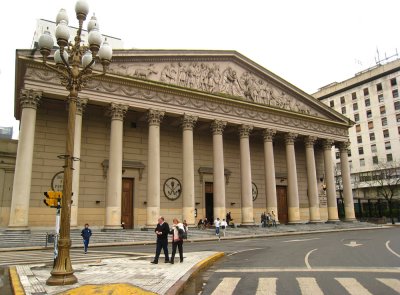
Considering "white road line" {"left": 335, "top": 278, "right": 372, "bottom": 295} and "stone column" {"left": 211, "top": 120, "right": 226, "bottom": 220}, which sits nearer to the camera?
"white road line" {"left": 335, "top": 278, "right": 372, "bottom": 295}

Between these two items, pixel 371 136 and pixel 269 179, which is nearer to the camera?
pixel 269 179

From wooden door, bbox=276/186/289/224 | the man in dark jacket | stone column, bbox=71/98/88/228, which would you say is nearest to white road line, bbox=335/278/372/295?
the man in dark jacket

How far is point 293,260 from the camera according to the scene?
44.8ft

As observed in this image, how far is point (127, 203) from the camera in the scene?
3111 centimetres

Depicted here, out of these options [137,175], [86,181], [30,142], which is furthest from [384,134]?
[30,142]

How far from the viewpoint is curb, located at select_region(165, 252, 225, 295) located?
796 cm

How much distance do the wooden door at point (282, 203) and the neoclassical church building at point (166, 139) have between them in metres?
0.17

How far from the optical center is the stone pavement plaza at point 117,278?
775cm

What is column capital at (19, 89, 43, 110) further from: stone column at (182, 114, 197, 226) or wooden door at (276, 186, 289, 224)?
wooden door at (276, 186, 289, 224)

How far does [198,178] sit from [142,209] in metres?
6.93

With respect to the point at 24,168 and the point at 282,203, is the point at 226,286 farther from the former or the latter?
the point at 282,203

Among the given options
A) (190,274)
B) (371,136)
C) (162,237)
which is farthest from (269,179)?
(371,136)

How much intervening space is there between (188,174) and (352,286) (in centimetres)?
2240

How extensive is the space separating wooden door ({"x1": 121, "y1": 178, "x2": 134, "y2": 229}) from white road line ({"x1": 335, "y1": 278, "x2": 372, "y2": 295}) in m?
23.7
